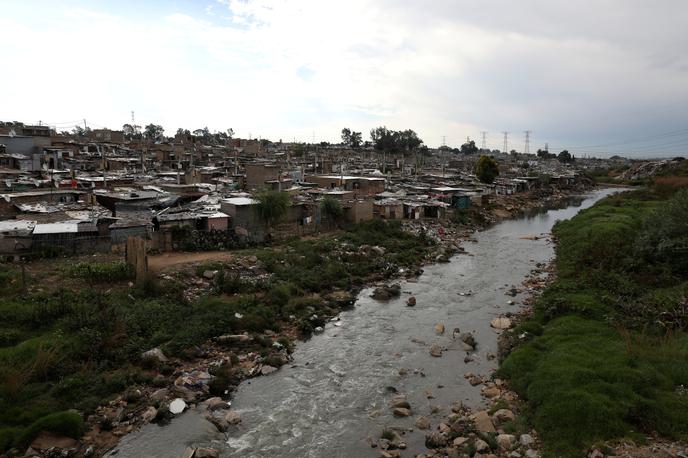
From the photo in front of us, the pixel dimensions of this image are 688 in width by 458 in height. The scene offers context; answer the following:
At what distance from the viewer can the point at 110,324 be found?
12562 mm

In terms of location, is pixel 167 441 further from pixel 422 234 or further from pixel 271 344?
pixel 422 234

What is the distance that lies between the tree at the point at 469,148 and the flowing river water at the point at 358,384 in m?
119

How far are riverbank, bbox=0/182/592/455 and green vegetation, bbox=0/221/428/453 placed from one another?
1.5 inches

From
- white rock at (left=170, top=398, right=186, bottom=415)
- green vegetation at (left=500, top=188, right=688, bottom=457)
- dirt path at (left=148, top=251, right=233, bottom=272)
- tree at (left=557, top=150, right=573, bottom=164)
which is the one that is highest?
tree at (left=557, top=150, right=573, bottom=164)

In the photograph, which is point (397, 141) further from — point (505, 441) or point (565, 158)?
point (505, 441)

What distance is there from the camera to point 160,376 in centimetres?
1158

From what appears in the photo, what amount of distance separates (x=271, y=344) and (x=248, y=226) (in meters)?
10.3

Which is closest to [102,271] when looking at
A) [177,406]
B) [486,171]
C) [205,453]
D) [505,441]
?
[177,406]

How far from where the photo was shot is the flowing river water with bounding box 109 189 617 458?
954 centimetres

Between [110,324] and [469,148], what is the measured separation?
132333mm

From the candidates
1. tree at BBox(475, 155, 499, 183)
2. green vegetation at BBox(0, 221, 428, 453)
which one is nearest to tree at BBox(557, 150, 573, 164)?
tree at BBox(475, 155, 499, 183)

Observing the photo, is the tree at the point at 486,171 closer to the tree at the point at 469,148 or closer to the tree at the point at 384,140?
the tree at the point at 384,140

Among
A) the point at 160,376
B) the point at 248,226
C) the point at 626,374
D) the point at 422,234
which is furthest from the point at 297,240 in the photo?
the point at 626,374

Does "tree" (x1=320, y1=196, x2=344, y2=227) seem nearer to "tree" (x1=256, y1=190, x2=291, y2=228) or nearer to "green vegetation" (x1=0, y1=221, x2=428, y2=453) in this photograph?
"tree" (x1=256, y1=190, x2=291, y2=228)
